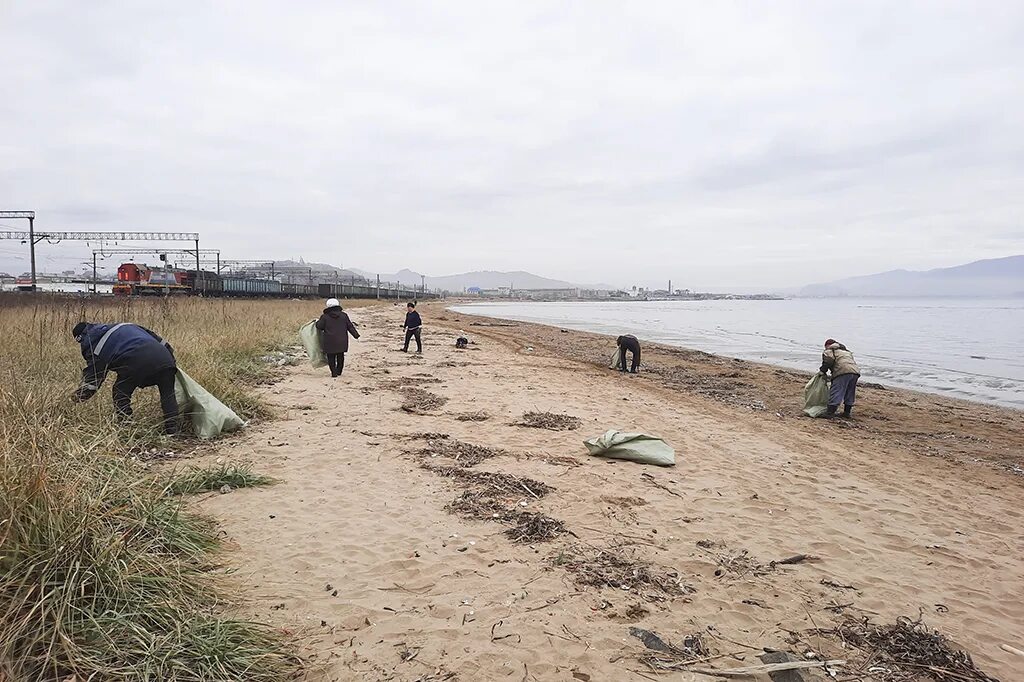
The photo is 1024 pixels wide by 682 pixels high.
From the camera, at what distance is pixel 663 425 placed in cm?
838

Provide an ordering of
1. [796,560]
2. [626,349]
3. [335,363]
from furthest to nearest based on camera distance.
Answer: [626,349] < [335,363] < [796,560]

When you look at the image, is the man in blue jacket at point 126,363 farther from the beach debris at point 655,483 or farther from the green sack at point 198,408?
the beach debris at point 655,483

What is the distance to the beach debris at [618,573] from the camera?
11.6 feet

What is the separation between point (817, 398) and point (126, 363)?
10697 mm

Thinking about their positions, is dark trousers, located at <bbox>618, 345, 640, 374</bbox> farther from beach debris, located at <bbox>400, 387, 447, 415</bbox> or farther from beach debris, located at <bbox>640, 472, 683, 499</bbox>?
beach debris, located at <bbox>640, 472, 683, 499</bbox>

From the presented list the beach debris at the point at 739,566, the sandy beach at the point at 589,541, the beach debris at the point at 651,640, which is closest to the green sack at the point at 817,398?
the sandy beach at the point at 589,541

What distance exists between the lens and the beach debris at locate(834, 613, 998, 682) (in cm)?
287

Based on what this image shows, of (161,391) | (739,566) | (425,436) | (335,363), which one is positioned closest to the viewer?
(739,566)

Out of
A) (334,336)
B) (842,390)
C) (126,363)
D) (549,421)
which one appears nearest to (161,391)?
(126,363)

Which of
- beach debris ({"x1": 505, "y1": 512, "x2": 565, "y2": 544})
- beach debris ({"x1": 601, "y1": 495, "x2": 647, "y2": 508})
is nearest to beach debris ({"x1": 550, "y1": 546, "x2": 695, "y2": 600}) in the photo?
beach debris ({"x1": 505, "y1": 512, "x2": 565, "y2": 544})

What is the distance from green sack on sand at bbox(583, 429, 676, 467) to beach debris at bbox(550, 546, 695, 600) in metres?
2.39

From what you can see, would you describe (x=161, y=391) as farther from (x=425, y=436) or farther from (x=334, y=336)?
(x=334, y=336)

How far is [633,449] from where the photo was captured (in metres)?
6.32

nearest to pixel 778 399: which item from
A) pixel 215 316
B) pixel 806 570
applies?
pixel 806 570
